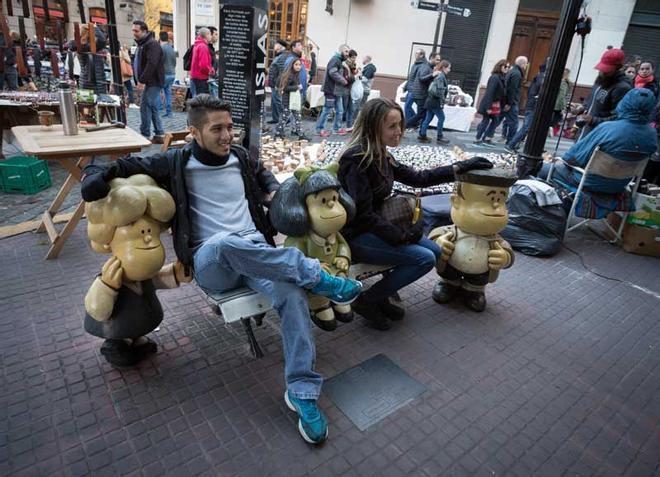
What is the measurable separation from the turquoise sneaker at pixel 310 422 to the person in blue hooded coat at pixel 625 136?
4263 mm

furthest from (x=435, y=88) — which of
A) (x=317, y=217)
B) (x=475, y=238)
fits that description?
(x=317, y=217)

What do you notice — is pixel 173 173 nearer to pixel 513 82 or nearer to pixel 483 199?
pixel 483 199

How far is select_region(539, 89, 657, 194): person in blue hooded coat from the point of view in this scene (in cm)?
460

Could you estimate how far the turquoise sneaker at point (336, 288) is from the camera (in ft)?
7.63

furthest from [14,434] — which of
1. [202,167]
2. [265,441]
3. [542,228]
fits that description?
[542,228]

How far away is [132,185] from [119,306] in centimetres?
67

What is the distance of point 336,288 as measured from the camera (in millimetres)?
2346

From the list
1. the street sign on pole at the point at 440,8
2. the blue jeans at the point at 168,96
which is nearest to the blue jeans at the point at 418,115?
the street sign on pole at the point at 440,8

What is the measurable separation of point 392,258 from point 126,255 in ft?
5.40

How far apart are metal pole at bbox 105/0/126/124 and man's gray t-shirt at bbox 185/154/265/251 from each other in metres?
3.95

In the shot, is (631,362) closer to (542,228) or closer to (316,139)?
(542,228)

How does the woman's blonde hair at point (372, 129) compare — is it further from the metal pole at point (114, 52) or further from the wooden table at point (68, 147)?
the metal pole at point (114, 52)

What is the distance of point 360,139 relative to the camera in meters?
2.98

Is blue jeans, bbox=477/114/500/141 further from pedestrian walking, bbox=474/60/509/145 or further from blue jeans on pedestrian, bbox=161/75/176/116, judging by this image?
blue jeans on pedestrian, bbox=161/75/176/116
